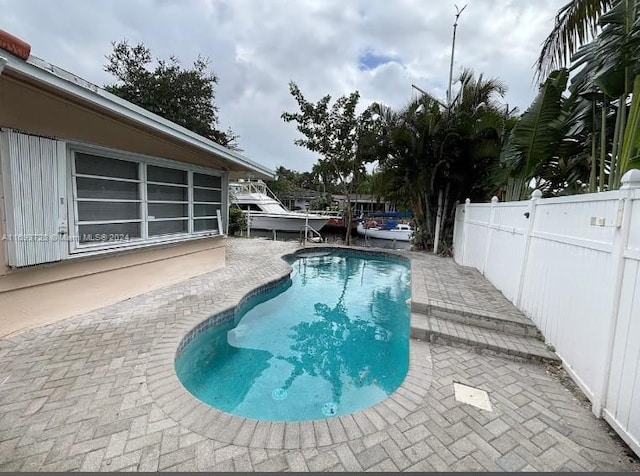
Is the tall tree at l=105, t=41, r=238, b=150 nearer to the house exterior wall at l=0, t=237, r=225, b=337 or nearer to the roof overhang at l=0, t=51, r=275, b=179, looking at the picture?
the roof overhang at l=0, t=51, r=275, b=179

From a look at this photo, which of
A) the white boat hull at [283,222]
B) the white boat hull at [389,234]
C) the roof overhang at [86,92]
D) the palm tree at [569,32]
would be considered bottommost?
the white boat hull at [389,234]

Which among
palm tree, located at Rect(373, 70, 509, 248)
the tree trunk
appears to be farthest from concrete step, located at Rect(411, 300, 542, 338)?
the tree trunk

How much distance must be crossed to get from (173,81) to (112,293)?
1527 cm

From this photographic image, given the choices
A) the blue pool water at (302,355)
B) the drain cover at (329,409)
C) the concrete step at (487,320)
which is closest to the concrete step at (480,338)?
the concrete step at (487,320)

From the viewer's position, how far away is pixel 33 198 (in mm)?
3789

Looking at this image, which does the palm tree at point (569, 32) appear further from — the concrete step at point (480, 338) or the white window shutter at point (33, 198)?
the white window shutter at point (33, 198)

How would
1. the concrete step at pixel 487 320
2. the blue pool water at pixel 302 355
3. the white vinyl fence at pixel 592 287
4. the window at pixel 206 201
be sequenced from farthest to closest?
the window at pixel 206 201
the concrete step at pixel 487 320
the blue pool water at pixel 302 355
the white vinyl fence at pixel 592 287

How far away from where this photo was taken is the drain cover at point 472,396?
278cm

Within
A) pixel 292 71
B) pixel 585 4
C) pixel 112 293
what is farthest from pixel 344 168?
pixel 112 293

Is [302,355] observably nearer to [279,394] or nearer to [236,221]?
[279,394]

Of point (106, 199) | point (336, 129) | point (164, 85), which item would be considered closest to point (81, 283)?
point (106, 199)

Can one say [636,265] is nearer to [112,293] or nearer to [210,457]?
A: [210,457]

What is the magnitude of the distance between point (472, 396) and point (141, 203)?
6041mm

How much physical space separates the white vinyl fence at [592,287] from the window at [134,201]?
21.6 feet
